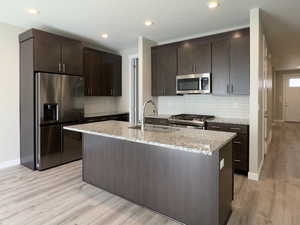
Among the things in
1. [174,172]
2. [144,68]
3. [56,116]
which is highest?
[144,68]

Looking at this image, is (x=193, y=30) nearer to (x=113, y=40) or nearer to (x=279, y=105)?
(x=113, y=40)

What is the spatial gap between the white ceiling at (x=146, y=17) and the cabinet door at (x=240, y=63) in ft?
0.98

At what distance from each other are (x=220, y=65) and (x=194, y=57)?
59 centimetres

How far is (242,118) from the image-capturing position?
3.90 metres

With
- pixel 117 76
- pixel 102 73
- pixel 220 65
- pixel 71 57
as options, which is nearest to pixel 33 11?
pixel 71 57

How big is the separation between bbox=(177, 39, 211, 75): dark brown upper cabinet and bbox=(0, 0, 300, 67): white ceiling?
28 cm

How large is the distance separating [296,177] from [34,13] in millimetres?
5181

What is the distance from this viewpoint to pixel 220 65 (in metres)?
3.81

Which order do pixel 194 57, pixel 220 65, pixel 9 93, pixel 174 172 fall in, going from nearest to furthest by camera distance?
pixel 174 172 → pixel 9 93 → pixel 220 65 → pixel 194 57

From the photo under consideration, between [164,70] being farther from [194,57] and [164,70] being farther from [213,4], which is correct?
[213,4]

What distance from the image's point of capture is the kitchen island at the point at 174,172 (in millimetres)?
1810

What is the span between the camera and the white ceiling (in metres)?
2.86

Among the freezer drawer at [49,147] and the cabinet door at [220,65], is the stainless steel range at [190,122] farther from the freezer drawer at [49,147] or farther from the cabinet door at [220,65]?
the freezer drawer at [49,147]

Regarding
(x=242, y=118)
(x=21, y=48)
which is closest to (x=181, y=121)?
(x=242, y=118)
